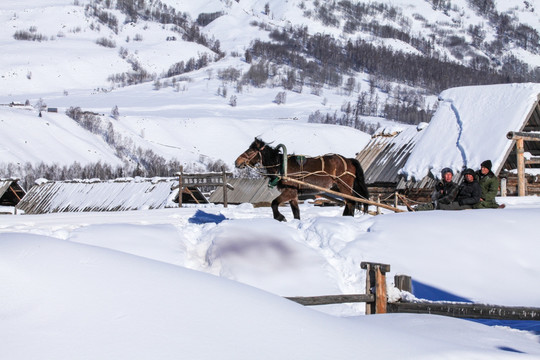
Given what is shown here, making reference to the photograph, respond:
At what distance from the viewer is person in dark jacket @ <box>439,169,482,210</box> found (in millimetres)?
12574

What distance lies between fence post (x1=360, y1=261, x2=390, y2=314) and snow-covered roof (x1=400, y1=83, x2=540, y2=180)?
12345mm

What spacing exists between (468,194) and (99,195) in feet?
85.2

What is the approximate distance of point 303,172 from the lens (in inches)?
563

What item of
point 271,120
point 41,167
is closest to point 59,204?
point 41,167

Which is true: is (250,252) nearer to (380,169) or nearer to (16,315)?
(16,315)

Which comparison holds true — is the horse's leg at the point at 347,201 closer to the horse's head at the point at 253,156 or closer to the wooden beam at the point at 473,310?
the horse's head at the point at 253,156

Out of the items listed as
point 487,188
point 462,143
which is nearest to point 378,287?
point 487,188

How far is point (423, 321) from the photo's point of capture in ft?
20.5

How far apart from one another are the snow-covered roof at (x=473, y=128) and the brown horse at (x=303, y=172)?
5.73 m

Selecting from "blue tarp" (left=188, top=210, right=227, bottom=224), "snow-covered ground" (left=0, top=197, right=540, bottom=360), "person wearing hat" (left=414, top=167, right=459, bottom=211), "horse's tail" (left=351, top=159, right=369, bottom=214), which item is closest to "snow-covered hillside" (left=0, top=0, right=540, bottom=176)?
"blue tarp" (left=188, top=210, right=227, bottom=224)

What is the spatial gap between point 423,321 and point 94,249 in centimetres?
318

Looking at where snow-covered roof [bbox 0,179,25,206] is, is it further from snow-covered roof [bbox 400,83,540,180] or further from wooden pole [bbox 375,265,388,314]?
wooden pole [bbox 375,265,388,314]

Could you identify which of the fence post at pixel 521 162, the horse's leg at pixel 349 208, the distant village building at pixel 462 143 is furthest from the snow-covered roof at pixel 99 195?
the fence post at pixel 521 162

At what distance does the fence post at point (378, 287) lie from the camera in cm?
747
